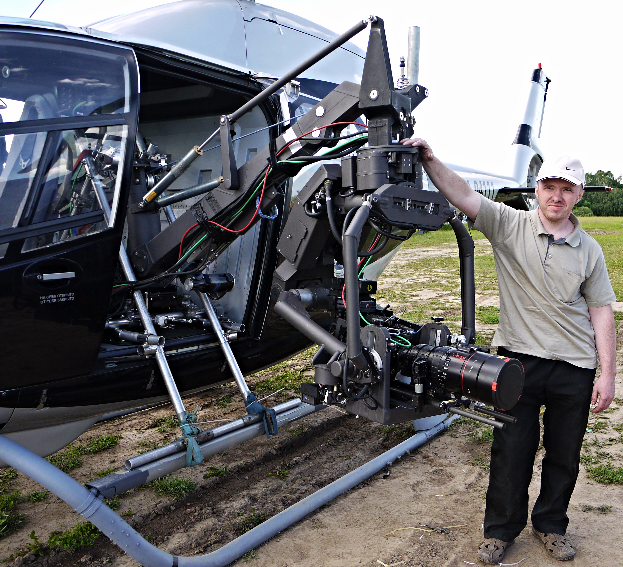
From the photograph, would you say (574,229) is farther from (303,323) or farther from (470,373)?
(303,323)

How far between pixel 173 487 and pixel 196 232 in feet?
5.40

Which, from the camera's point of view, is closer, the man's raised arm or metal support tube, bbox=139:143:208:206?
the man's raised arm

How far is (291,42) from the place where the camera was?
4.44 meters

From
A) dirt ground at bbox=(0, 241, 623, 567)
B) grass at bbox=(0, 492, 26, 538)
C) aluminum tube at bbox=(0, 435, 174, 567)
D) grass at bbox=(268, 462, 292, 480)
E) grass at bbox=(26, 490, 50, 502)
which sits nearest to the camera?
aluminum tube at bbox=(0, 435, 174, 567)

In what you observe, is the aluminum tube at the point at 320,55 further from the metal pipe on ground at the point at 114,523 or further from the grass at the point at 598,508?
the grass at the point at 598,508

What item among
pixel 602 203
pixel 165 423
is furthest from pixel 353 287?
pixel 602 203

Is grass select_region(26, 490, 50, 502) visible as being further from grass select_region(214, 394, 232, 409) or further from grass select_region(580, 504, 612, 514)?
grass select_region(580, 504, 612, 514)

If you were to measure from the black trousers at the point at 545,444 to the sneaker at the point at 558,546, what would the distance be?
0.04 metres

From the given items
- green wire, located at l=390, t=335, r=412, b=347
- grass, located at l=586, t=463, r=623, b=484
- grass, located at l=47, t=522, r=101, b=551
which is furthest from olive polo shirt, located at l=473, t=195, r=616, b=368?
grass, located at l=47, t=522, r=101, b=551

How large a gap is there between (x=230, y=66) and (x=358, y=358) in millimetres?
2223

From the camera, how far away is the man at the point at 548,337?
2.98m

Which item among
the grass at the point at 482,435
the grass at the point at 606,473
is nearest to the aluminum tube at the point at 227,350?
the grass at the point at 482,435

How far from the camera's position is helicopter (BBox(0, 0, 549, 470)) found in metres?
2.67

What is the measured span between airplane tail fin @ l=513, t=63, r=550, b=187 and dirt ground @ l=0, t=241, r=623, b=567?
259 inches
